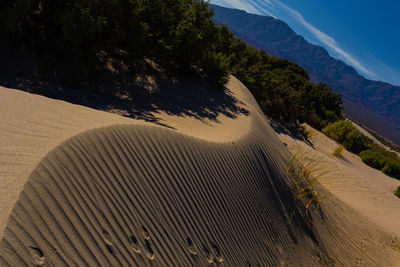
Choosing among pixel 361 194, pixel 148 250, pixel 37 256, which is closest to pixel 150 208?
pixel 148 250

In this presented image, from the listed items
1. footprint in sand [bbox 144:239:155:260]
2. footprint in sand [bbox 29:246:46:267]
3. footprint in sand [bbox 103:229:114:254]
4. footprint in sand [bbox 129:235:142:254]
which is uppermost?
footprint in sand [bbox 29:246:46:267]

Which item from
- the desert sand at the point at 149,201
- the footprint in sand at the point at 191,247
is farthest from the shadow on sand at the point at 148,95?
the footprint in sand at the point at 191,247

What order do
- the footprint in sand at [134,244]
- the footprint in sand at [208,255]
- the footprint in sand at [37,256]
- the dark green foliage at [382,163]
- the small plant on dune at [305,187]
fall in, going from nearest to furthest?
1. the footprint in sand at [37,256]
2. the footprint in sand at [134,244]
3. the footprint in sand at [208,255]
4. the small plant on dune at [305,187]
5. the dark green foliage at [382,163]

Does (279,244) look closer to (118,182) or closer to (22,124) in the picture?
(118,182)

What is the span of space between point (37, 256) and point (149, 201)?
1367 mm

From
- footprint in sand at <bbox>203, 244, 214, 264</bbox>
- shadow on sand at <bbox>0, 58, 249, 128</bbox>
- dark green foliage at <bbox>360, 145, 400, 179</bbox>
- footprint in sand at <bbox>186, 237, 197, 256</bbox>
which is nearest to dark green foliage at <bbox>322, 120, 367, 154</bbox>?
dark green foliage at <bbox>360, 145, 400, 179</bbox>

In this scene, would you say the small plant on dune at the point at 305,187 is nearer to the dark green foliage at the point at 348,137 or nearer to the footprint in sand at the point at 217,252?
the footprint in sand at the point at 217,252

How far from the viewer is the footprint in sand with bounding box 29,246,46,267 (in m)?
1.82

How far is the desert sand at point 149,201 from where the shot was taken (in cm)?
213

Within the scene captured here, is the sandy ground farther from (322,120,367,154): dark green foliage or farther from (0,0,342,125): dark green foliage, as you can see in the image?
(0,0,342,125): dark green foliage

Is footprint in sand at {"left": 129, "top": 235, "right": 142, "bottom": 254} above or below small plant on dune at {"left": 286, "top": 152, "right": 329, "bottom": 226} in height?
below

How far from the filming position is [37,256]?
1.85 m

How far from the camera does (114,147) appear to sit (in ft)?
10.6

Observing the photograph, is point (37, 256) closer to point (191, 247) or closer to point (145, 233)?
point (145, 233)
